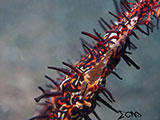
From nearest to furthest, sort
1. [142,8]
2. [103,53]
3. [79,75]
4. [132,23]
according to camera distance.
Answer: [79,75]
[103,53]
[132,23]
[142,8]

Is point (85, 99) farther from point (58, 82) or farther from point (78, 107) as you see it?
point (58, 82)

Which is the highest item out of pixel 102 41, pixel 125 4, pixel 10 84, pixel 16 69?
pixel 16 69

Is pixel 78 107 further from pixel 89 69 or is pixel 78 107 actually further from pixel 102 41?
pixel 102 41

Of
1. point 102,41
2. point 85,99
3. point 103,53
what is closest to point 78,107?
point 85,99

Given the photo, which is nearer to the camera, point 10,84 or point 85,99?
point 85,99

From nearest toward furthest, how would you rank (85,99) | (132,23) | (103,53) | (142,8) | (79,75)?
1. (85,99)
2. (79,75)
3. (103,53)
4. (132,23)
5. (142,8)

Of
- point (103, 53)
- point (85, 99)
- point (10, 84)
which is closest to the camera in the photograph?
point (85, 99)

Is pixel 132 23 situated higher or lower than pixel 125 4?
lower

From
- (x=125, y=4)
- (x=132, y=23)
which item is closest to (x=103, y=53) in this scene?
(x=132, y=23)

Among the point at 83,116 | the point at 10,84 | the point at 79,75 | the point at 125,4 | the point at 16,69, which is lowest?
the point at 83,116
